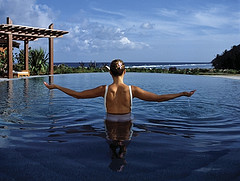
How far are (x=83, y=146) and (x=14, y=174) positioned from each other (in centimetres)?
128

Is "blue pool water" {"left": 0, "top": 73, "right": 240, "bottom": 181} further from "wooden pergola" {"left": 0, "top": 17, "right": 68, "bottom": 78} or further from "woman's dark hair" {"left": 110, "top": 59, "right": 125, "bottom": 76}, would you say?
"wooden pergola" {"left": 0, "top": 17, "right": 68, "bottom": 78}

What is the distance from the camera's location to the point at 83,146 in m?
4.23

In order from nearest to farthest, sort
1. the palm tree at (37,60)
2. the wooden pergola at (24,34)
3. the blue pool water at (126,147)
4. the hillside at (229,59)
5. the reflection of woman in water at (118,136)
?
the blue pool water at (126,147) < the reflection of woman in water at (118,136) < the wooden pergola at (24,34) < the palm tree at (37,60) < the hillside at (229,59)

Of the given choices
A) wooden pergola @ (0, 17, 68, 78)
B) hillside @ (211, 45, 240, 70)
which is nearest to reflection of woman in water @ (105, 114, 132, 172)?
wooden pergola @ (0, 17, 68, 78)

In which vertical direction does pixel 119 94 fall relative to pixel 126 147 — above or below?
above

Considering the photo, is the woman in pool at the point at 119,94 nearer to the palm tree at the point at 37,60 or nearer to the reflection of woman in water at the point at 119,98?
the reflection of woman in water at the point at 119,98

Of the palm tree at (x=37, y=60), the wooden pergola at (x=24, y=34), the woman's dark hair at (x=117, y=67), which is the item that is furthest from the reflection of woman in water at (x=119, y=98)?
the palm tree at (x=37, y=60)

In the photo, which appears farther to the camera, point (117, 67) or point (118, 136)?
point (117, 67)

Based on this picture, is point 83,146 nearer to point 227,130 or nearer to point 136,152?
point 136,152

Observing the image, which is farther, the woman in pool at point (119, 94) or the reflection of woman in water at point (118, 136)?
the woman in pool at point (119, 94)

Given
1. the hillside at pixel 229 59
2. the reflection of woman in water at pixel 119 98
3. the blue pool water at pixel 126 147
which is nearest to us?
the blue pool water at pixel 126 147

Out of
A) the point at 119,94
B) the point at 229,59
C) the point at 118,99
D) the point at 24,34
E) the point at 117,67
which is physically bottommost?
the point at 118,99

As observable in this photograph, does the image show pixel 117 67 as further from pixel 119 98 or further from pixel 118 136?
pixel 118 136

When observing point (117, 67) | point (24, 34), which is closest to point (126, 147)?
point (117, 67)
